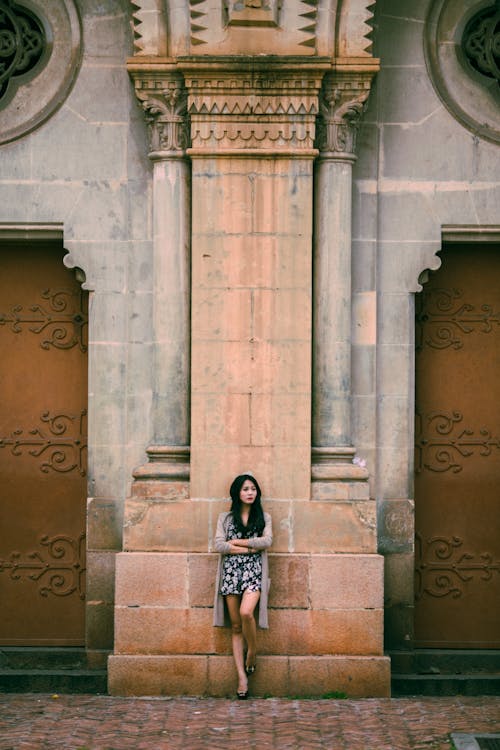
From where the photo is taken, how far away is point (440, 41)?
12.9 metres

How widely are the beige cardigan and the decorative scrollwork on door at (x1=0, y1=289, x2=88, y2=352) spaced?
259 cm

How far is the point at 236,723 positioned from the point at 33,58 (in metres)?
6.59

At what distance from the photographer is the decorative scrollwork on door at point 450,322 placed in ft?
43.1

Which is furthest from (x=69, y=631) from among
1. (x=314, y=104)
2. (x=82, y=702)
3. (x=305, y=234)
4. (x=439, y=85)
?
(x=439, y=85)

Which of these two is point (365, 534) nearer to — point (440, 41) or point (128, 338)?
point (128, 338)

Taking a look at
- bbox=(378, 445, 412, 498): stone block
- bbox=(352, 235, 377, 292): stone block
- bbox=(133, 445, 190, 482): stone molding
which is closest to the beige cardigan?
bbox=(133, 445, 190, 482): stone molding

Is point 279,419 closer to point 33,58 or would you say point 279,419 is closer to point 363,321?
point 363,321

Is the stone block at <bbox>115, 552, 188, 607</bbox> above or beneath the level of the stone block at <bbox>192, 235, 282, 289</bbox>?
beneath

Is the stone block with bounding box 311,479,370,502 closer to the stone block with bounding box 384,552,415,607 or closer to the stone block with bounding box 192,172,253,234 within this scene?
the stone block with bounding box 384,552,415,607

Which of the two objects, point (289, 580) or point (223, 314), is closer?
point (289, 580)

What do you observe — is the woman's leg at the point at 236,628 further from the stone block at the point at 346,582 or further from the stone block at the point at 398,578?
the stone block at the point at 398,578

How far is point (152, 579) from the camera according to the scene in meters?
12.0

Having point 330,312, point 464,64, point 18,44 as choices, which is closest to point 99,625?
point 330,312

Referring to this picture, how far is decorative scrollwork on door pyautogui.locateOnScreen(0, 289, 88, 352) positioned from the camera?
1314 centimetres
